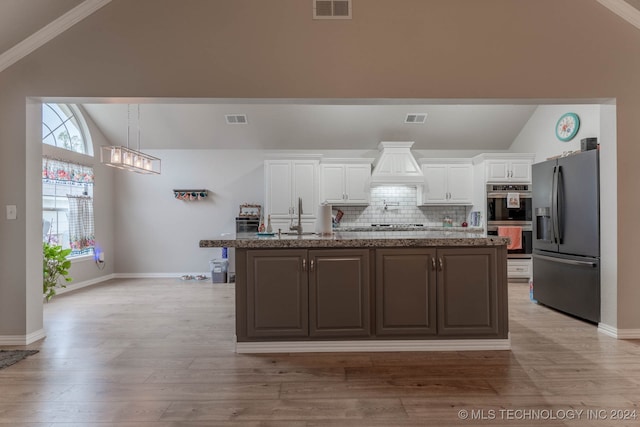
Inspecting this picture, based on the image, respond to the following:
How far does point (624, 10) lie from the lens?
11.2 feet

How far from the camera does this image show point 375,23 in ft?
11.3

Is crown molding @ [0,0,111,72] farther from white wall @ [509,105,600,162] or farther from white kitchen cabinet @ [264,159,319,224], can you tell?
white wall @ [509,105,600,162]

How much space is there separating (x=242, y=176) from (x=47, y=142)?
10.2ft

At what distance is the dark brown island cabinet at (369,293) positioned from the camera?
304 centimetres

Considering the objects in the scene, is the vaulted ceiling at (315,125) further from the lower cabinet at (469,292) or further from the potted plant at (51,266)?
the lower cabinet at (469,292)

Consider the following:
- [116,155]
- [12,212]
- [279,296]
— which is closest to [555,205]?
[279,296]

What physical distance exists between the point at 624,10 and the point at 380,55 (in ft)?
7.69

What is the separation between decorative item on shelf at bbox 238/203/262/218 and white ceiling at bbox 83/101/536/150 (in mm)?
1170

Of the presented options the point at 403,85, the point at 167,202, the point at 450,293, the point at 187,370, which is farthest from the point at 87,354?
the point at 167,202

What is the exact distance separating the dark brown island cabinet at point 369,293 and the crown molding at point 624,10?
2.60 metres

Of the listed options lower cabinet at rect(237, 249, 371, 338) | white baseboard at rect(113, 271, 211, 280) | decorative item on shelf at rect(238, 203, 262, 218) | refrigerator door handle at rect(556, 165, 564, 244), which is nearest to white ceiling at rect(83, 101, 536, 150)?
decorative item on shelf at rect(238, 203, 262, 218)

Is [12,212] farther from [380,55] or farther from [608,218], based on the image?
[608,218]

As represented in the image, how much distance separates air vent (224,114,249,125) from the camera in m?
6.34

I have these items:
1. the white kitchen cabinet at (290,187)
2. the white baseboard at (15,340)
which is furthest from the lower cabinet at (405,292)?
the white kitchen cabinet at (290,187)
